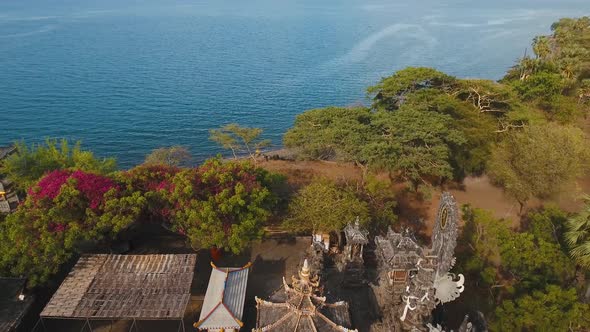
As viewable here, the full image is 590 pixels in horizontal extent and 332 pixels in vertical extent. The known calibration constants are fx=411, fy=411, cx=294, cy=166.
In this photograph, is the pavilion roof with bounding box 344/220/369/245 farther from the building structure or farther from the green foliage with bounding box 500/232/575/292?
the building structure

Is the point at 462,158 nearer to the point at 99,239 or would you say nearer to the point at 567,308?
the point at 567,308

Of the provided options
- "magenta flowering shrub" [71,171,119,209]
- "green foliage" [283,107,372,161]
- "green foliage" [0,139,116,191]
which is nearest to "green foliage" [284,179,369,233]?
"green foliage" [283,107,372,161]

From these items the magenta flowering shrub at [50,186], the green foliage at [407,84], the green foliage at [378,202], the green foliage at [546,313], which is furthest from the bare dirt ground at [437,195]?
the magenta flowering shrub at [50,186]

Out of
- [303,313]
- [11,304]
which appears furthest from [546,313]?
[11,304]

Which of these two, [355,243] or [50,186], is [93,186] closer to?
[50,186]

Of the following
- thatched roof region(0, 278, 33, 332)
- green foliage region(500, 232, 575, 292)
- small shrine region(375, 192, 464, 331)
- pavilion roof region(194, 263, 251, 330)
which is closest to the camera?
small shrine region(375, 192, 464, 331)

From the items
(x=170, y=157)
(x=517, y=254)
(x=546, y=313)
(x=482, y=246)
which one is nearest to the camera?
(x=546, y=313)
